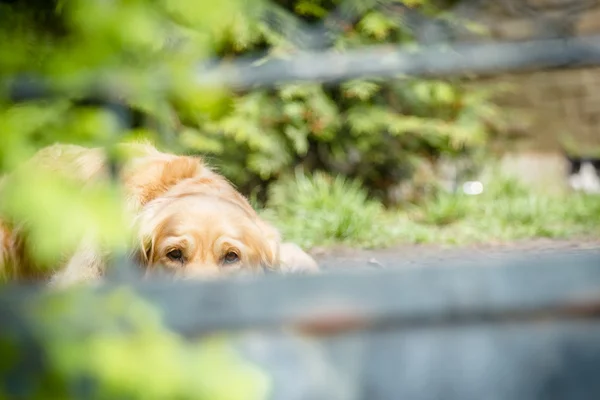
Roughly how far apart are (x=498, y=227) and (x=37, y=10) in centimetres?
457

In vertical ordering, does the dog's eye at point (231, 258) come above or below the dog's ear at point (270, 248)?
above

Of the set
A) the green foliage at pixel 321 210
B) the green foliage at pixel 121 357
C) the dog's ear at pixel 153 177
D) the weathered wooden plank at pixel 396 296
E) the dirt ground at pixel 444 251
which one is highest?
the green foliage at pixel 121 357

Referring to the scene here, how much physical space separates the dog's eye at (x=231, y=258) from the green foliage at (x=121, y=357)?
6.85ft

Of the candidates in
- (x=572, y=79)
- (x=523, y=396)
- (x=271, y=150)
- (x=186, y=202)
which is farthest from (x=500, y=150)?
(x=523, y=396)

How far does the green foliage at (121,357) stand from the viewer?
648 millimetres

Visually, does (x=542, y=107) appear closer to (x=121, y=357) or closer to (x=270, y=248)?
(x=270, y=248)

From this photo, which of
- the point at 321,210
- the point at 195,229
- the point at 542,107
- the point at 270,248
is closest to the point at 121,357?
the point at 195,229

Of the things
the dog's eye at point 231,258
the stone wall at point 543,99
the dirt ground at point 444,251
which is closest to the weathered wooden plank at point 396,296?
the dog's eye at point 231,258

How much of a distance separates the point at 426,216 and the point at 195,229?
3.17 metres

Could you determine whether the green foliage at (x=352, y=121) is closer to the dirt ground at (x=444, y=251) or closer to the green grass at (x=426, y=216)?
the green grass at (x=426, y=216)

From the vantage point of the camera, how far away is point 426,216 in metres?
5.65

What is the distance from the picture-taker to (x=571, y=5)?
670 cm

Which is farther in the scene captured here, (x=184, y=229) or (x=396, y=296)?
(x=184, y=229)

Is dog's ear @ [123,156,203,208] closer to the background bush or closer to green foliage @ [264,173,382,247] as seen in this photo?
the background bush
